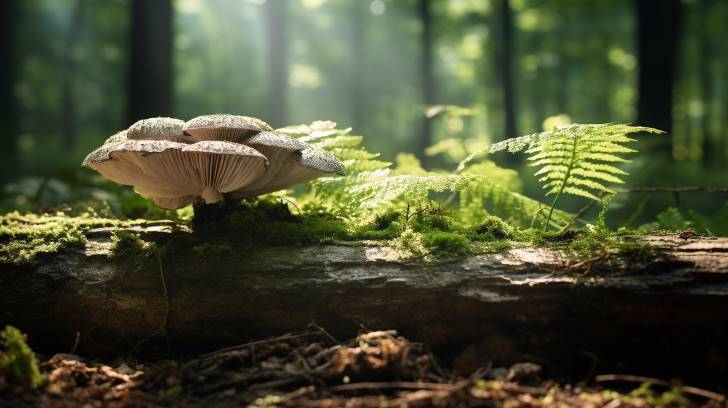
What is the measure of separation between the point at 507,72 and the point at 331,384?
1513 cm

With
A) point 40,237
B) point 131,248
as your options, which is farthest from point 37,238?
point 131,248

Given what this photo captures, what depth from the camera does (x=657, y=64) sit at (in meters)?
8.85

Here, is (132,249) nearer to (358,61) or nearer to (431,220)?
(431,220)

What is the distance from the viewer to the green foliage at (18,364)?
2.13m

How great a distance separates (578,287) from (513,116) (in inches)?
542

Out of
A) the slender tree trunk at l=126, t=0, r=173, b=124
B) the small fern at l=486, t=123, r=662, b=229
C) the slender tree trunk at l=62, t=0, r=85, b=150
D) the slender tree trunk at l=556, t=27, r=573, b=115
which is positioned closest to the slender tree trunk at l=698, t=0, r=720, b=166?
the slender tree trunk at l=556, t=27, r=573, b=115

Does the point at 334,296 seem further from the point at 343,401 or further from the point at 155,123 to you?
the point at 155,123

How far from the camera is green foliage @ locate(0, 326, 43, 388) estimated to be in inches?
83.7

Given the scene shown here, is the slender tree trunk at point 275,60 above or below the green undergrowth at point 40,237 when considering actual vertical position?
above

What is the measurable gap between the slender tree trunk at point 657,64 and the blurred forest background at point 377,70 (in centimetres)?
3

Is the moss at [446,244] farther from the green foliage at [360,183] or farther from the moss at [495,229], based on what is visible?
the green foliage at [360,183]

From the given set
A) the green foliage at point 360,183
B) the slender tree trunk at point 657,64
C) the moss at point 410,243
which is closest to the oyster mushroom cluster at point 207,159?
the green foliage at point 360,183

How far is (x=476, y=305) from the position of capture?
7.72 ft

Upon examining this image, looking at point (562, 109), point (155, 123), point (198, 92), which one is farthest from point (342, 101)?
point (155, 123)
